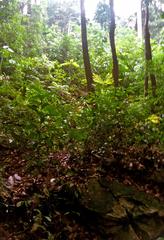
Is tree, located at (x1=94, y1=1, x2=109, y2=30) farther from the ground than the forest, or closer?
farther from the ground

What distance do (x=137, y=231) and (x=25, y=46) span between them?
10.1m

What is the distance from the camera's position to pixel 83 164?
714 cm

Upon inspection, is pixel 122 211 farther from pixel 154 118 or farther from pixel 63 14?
pixel 63 14

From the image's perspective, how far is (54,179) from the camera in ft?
21.9

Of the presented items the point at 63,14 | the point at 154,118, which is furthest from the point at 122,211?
the point at 63,14

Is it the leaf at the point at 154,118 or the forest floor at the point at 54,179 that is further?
the leaf at the point at 154,118

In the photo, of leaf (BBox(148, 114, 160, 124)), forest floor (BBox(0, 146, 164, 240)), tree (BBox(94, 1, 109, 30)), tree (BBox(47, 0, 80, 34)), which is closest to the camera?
forest floor (BBox(0, 146, 164, 240))

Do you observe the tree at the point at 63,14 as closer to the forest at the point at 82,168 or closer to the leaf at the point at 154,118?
the forest at the point at 82,168

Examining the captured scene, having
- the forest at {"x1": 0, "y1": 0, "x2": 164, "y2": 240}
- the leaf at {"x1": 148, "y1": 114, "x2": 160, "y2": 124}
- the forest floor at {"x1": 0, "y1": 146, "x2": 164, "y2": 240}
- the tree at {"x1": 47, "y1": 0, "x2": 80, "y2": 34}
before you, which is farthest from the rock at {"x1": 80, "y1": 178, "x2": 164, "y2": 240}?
the tree at {"x1": 47, "y1": 0, "x2": 80, "y2": 34}

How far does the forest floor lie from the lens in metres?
5.83

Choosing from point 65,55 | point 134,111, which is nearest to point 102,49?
point 65,55

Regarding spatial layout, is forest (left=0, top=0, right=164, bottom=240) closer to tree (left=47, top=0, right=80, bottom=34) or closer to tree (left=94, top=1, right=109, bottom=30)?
tree (left=94, top=1, right=109, bottom=30)

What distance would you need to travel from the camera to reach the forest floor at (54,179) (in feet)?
19.1

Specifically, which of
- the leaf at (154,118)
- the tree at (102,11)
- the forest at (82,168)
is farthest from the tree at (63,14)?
the leaf at (154,118)
